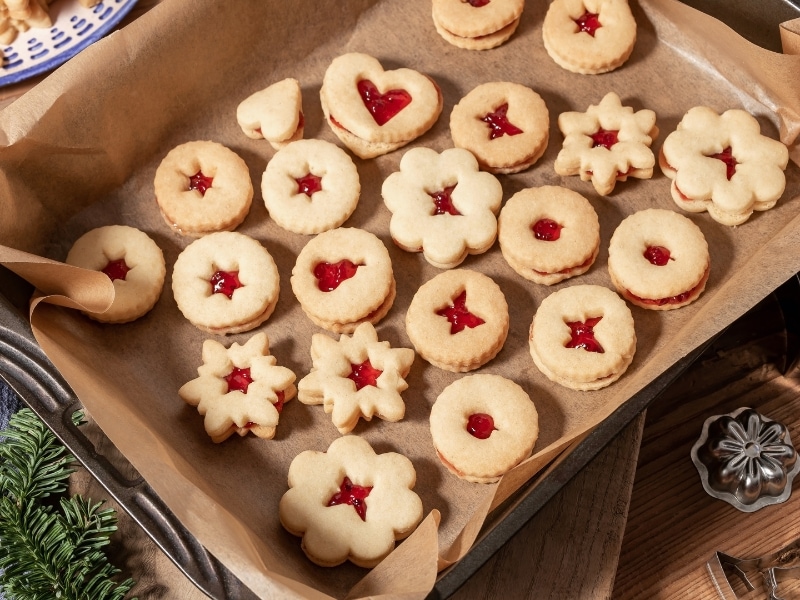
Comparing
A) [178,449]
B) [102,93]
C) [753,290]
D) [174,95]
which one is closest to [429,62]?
[174,95]

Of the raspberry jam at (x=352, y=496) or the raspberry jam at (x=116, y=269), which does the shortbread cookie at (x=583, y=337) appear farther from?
the raspberry jam at (x=116, y=269)

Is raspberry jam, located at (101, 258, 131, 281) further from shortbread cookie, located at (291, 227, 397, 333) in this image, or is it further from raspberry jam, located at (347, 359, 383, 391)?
raspberry jam, located at (347, 359, 383, 391)

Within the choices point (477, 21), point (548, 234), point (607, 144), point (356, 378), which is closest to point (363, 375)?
point (356, 378)

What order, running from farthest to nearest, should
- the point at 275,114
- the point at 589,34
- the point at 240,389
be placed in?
the point at 589,34 < the point at 275,114 < the point at 240,389

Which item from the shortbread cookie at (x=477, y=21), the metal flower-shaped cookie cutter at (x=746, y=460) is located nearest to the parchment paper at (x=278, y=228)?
the shortbread cookie at (x=477, y=21)

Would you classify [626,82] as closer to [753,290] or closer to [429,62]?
[429,62]

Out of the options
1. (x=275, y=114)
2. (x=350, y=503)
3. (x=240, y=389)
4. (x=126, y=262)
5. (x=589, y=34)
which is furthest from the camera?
(x=589, y=34)

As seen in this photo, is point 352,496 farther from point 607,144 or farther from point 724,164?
point 724,164

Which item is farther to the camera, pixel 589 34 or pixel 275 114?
pixel 589 34
